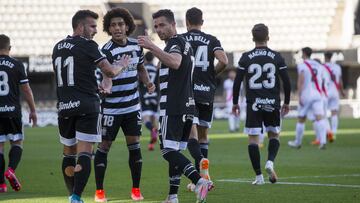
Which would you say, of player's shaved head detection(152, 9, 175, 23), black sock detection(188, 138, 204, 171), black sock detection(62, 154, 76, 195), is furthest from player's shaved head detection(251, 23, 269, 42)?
black sock detection(62, 154, 76, 195)

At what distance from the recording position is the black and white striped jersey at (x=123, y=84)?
11.5 metres

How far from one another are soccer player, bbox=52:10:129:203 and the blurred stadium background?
34829mm

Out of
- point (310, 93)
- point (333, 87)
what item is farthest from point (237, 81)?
point (333, 87)

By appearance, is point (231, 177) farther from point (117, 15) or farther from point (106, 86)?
point (106, 86)

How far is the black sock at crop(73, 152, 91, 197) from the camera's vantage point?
10.0 m

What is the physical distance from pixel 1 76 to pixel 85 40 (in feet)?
11.4

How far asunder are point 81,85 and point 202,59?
324 cm

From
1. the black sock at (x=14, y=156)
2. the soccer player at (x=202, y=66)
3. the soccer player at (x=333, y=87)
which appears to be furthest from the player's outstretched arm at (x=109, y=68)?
the soccer player at (x=333, y=87)

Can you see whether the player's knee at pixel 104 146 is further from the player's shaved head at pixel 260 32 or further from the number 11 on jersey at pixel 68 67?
the player's shaved head at pixel 260 32

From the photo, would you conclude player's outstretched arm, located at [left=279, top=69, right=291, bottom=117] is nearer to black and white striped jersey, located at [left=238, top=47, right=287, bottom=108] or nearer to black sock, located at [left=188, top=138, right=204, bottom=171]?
black and white striped jersey, located at [left=238, top=47, right=287, bottom=108]

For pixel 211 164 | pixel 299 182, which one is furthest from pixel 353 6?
pixel 299 182

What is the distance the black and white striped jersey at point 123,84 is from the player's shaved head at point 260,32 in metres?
2.31

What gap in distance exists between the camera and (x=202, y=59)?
42.8 feet

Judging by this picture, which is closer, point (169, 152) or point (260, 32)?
point (169, 152)
